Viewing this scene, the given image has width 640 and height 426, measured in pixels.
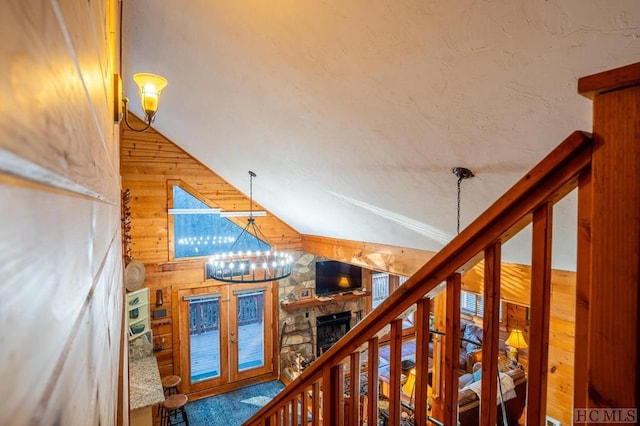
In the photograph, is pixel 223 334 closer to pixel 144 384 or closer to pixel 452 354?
pixel 144 384

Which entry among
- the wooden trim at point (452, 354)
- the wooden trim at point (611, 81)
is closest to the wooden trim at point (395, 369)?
the wooden trim at point (452, 354)

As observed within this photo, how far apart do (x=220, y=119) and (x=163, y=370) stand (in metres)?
4.55

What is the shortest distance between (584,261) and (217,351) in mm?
6751

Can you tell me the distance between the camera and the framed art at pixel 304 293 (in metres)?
7.18

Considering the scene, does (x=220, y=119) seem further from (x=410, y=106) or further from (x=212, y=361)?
(x=212, y=361)

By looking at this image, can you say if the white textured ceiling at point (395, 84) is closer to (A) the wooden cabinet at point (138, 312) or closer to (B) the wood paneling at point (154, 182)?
(B) the wood paneling at point (154, 182)

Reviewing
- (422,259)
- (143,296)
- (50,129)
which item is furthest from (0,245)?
(143,296)

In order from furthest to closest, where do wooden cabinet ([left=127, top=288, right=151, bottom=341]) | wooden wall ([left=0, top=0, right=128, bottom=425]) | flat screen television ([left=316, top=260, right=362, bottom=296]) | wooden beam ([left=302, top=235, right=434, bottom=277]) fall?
flat screen television ([left=316, top=260, right=362, bottom=296]) < wooden cabinet ([left=127, top=288, right=151, bottom=341]) < wooden beam ([left=302, top=235, right=434, bottom=277]) < wooden wall ([left=0, top=0, right=128, bottom=425])

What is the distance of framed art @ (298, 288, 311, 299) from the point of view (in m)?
7.18

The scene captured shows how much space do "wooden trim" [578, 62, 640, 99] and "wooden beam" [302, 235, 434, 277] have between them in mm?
3674

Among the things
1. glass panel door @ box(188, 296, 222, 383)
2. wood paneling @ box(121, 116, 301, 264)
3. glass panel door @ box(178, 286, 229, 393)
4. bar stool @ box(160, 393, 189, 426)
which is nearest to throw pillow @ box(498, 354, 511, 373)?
glass panel door @ box(178, 286, 229, 393)

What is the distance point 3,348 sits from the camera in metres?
0.16

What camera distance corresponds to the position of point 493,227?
94 centimetres

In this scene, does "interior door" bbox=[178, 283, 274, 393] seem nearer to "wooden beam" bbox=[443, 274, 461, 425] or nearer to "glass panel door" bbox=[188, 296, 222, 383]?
"glass panel door" bbox=[188, 296, 222, 383]
